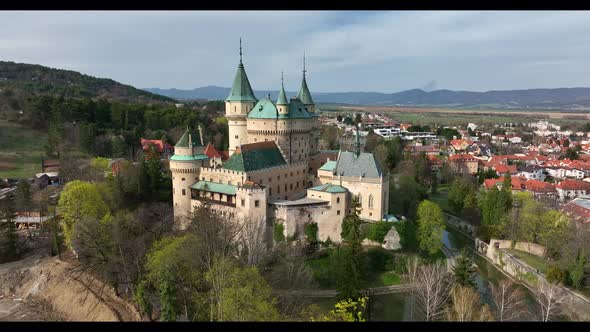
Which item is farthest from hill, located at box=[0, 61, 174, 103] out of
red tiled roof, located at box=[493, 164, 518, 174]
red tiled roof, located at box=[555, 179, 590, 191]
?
red tiled roof, located at box=[555, 179, 590, 191]

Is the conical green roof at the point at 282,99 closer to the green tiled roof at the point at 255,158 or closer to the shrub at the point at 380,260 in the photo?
the green tiled roof at the point at 255,158

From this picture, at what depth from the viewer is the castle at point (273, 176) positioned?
107ft

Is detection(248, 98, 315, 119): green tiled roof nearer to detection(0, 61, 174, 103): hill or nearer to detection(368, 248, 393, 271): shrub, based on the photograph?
detection(368, 248, 393, 271): shrub

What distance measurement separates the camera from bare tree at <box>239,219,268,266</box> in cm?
2858

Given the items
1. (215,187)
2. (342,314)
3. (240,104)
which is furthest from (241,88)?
(342,314)

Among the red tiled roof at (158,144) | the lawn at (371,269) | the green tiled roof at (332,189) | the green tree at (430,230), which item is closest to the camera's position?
the lawn at (371,269)

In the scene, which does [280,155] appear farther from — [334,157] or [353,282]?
[353,282]

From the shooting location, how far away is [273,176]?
35.8m

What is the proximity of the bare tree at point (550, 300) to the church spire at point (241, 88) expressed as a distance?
28772 mm

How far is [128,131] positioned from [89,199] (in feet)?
114

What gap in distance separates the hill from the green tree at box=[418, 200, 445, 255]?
93.6 m

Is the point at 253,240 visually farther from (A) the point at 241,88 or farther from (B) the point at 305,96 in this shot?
(B) the point at 305,96

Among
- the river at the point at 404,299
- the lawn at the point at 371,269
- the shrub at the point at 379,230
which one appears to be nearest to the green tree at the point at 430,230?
the shrub at the point at 379,230

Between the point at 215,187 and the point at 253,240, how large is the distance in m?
7.00
